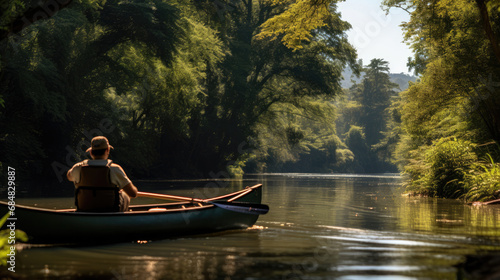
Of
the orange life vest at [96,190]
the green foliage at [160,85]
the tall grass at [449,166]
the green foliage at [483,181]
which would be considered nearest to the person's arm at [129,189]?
the orange life vest at [96,190]

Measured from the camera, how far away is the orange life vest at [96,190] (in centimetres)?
869

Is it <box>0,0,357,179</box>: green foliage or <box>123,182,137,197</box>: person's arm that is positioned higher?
<box>0,0,357,179</box>: green foliage

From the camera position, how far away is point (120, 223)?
8875 mm

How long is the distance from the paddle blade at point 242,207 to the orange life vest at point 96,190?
213 cm

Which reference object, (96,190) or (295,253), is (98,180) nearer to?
(96,190)

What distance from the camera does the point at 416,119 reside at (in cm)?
2202

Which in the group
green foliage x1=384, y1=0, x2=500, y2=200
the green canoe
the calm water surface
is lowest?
the calm water surface

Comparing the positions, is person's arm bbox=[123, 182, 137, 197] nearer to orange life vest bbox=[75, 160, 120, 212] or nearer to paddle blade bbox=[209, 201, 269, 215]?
orange life vest bbox=[75, 160, 120, 212]

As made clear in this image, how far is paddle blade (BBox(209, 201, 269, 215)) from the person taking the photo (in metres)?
10.5

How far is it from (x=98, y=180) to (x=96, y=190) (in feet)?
0.58

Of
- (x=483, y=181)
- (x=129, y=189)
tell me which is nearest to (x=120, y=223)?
(x=129, y=189)

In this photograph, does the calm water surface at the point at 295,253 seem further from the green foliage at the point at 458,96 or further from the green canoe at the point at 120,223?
the green foliage at the point at 458,96

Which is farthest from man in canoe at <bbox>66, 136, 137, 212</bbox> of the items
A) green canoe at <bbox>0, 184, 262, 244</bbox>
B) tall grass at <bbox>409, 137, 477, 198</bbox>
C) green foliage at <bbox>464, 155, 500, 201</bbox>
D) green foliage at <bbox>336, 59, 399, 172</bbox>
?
green foliage at <bbox>336, 59, 399, 172</bbox>

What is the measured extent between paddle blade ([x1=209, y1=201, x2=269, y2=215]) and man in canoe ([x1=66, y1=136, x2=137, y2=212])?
6.65 feet
